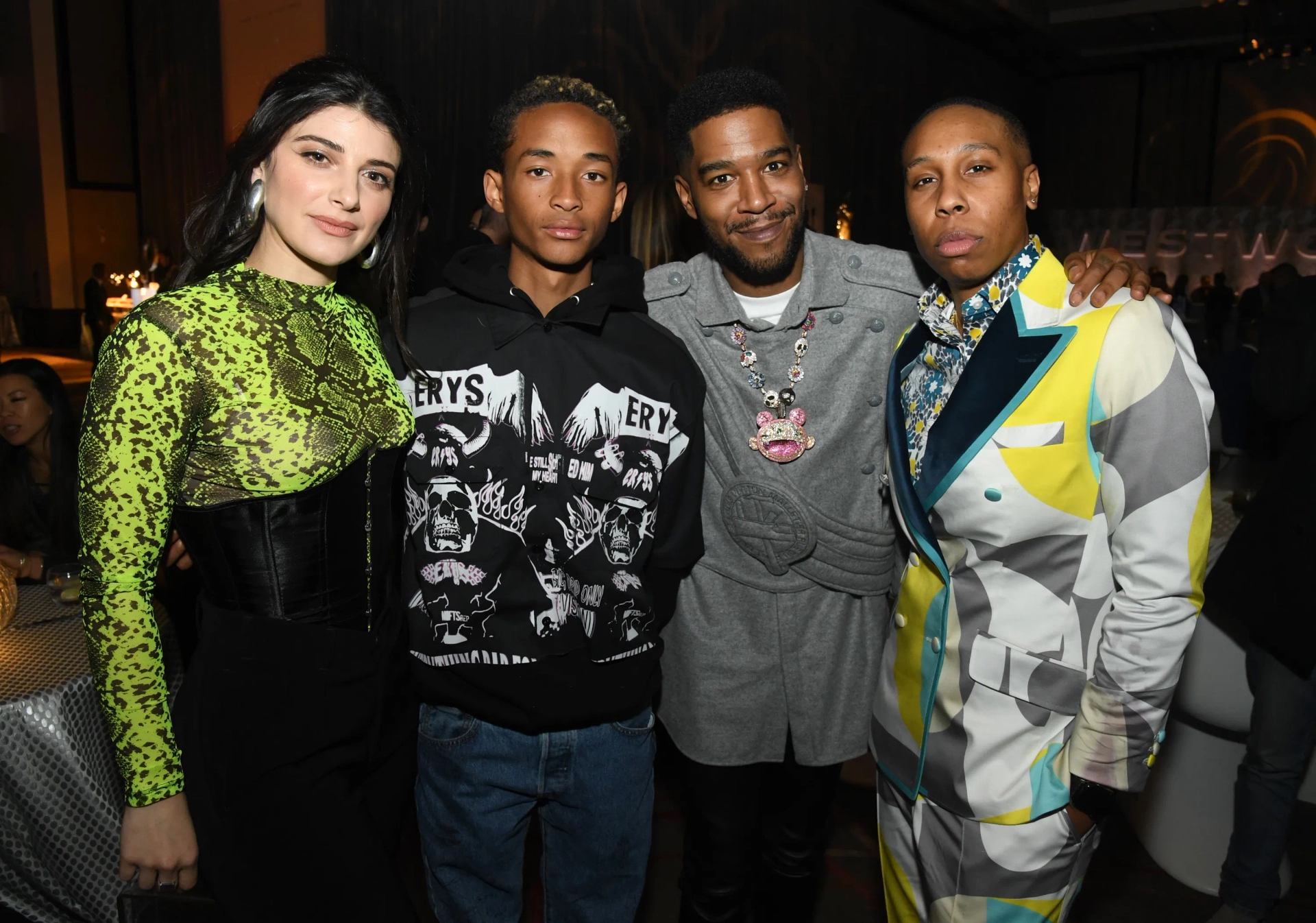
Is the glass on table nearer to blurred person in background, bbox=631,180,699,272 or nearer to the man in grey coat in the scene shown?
the man in grey coat

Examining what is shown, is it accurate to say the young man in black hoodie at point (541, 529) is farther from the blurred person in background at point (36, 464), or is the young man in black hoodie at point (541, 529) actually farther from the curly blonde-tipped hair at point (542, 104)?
the blurred person in background at point (36, 464)

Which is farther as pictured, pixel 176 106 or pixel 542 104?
pixel 176 106

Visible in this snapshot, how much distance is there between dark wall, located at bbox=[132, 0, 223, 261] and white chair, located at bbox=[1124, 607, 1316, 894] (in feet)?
21.0

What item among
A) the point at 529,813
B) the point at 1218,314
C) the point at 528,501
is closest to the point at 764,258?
the point at 528,501

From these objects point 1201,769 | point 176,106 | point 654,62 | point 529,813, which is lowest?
point 1201,769

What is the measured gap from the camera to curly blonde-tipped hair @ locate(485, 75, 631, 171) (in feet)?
5.70

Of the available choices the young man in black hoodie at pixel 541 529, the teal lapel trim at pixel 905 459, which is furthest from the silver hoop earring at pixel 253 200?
the teal lapel trim at pixel 905 459

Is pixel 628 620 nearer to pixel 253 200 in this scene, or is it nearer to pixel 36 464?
pixel 253 200

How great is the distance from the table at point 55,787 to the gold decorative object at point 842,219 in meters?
9.39

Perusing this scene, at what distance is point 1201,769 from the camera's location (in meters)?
2.76

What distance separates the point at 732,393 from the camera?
6.39 ft

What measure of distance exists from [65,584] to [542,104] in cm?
182

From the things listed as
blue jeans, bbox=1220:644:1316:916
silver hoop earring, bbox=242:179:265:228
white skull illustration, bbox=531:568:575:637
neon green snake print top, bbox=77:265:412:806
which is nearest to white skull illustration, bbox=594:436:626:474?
white skull illustration, bbox=531:568:575:637

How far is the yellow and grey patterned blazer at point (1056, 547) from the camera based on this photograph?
4.55 ft
